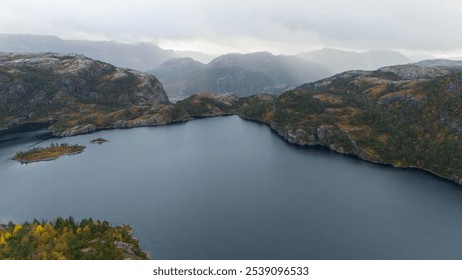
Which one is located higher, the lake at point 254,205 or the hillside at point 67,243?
the hillside at point 67,243

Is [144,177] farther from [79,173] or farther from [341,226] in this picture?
[341,226]

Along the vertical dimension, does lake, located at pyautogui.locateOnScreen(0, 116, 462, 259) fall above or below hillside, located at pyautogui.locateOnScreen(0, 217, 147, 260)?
below

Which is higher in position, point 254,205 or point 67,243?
point 67,243

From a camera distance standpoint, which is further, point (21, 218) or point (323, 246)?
point (21, 218)

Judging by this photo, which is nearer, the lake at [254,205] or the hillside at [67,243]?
the hillside at [67,243]
